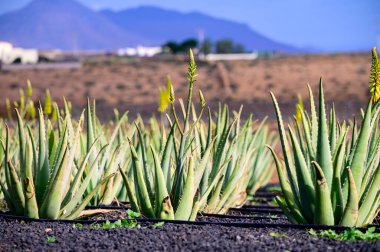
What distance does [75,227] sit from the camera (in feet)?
17.4

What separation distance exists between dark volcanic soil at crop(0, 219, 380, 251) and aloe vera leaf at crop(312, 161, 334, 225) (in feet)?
0.53

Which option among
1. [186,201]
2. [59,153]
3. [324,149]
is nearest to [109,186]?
[59,153]

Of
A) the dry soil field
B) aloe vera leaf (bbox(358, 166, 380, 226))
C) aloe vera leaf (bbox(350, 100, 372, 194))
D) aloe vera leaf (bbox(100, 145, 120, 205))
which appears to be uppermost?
aloe vera leaf (bbox(350, 100, 372, 194))

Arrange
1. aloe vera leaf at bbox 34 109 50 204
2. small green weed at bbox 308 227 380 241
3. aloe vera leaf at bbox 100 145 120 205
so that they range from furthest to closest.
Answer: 1. aloe vera leaf at bbox 100 145 120 205
2. aloe vera leaf at bbox 34 109 50 204
3. small green weed at bbox 308 227 380 241

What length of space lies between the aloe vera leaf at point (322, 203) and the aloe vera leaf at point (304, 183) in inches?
4.0

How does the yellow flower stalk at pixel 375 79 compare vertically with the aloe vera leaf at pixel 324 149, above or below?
above

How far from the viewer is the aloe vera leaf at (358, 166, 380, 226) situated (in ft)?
16.4

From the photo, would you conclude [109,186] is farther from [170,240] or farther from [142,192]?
[170,240]

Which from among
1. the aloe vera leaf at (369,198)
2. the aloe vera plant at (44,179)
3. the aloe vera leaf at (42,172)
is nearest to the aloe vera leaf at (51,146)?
the aloe vera plant at (44,179)

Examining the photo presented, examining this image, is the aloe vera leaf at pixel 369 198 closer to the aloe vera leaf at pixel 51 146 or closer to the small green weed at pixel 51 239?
the small green weed at pixel 51 239

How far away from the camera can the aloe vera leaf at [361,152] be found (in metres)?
4.93

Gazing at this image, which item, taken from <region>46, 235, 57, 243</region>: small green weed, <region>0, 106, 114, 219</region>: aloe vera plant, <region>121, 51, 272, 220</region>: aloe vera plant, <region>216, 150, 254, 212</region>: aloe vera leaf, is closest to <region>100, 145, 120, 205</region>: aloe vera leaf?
<region>121, 51, 272, 220</region>: aloe vera plant

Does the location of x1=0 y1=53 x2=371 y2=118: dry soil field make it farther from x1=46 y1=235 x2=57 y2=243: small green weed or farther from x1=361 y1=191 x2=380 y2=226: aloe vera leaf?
x1=46 y1=235 x2=57 y2=243: small green weed

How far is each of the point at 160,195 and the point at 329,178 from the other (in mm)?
1173
